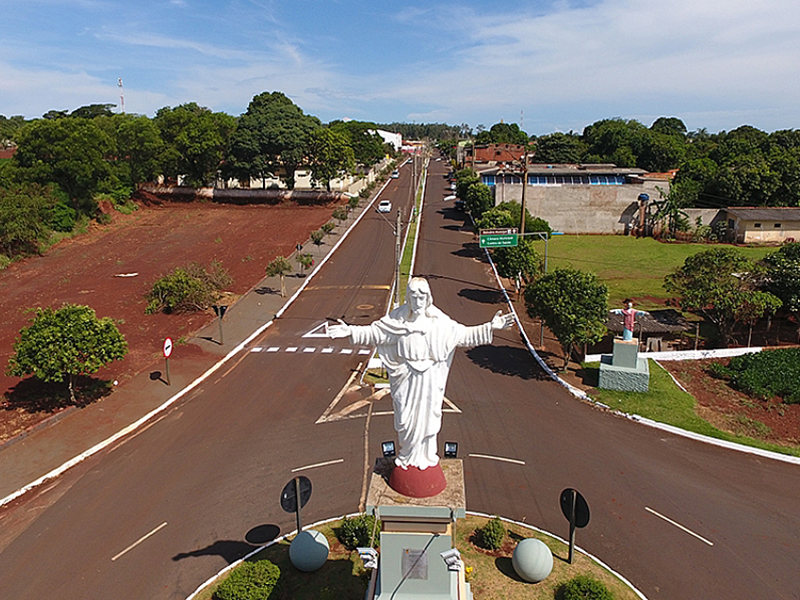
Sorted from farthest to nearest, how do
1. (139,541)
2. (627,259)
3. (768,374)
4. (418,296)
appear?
(627,259)
(768,374)
(139,541)
(418,296)

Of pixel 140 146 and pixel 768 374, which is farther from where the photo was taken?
pixel 140 146

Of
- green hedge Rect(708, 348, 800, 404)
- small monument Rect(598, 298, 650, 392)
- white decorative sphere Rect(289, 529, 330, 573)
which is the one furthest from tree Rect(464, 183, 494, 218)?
white decorative sphere Rect(289, 529, 330, 573)

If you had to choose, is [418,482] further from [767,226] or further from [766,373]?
[767,226]

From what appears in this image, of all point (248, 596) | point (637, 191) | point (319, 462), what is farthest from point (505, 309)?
point (637, 191)

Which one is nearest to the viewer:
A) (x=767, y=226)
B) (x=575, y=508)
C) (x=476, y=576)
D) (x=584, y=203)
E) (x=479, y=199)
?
(x=575, y=508)

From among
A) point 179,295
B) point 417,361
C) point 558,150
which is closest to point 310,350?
point 179,295
